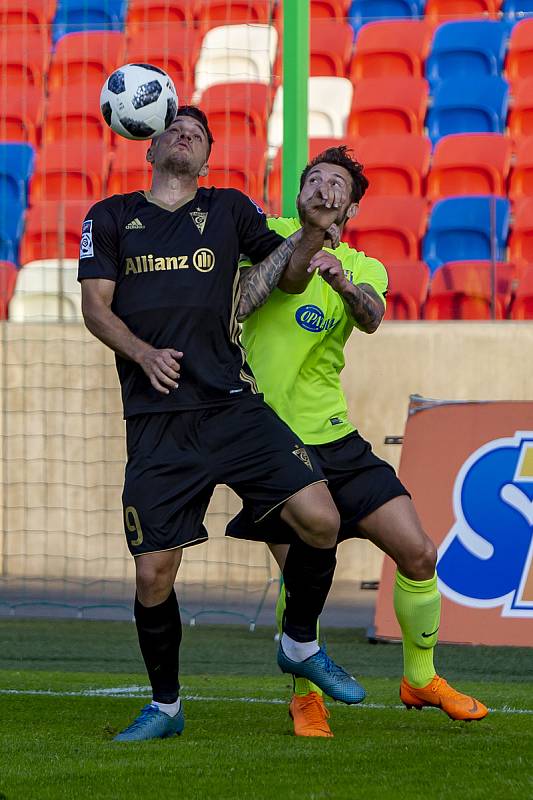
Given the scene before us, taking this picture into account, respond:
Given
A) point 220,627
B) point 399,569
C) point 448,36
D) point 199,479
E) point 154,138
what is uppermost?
point 448,36

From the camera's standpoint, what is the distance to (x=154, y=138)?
4.80 meters

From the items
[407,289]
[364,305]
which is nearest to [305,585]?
[364,305]

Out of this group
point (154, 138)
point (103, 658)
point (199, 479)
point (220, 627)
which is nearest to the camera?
point (199, 479)

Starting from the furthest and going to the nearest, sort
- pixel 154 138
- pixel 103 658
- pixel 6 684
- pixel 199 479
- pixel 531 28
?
pixel 531 28
pixel 103 658
pixel 6 684
pixel 154 138
pixel 199 479

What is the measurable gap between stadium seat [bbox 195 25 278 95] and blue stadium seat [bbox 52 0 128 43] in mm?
1562

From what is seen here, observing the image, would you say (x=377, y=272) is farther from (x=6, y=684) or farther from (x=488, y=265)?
(x=488, y=265)

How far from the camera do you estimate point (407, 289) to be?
35.6 feet

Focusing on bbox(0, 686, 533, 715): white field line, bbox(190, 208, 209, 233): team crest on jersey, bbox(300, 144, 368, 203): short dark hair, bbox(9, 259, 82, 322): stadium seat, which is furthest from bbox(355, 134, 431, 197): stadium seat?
bbox(190, 208, 209, 233): team crest on jersey

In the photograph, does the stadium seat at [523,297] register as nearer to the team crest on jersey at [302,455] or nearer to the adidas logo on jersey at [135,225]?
the team crest on jersey at [302,455]

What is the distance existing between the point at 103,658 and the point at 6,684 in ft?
5.25

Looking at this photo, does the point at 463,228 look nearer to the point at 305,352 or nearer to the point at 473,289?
the point at 473,289

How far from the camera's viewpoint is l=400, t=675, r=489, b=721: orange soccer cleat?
4562mm

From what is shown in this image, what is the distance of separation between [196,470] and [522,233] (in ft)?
25.9

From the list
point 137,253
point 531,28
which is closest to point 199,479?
point 137,253
